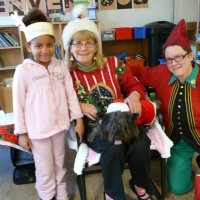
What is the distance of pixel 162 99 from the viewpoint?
160cm

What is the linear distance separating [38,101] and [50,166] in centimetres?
41

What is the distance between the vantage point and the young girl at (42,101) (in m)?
1.31

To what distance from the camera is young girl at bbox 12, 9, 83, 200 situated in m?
1.31

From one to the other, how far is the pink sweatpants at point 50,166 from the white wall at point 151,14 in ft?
8.34

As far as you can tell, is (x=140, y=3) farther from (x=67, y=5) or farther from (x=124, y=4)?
(x=67, y=5)

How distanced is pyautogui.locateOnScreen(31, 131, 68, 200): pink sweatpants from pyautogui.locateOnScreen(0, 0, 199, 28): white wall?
2541mm

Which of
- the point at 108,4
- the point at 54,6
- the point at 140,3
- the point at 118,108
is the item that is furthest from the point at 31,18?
the point at 140,3

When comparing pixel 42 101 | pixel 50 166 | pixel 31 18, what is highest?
pixel 31 18

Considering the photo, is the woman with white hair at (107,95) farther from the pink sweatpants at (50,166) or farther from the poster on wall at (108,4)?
the poster on wall at (108,4)

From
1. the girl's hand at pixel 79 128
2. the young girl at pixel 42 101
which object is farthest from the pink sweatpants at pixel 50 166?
the girl's hand at pixel 79 128

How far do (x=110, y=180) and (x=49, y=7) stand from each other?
113 inches

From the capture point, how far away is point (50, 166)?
146 cm

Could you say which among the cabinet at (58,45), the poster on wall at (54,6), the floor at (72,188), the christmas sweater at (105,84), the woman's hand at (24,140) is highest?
the poster on wall at (54,6)

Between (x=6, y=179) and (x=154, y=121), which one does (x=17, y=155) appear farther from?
(x=154, y=121)
